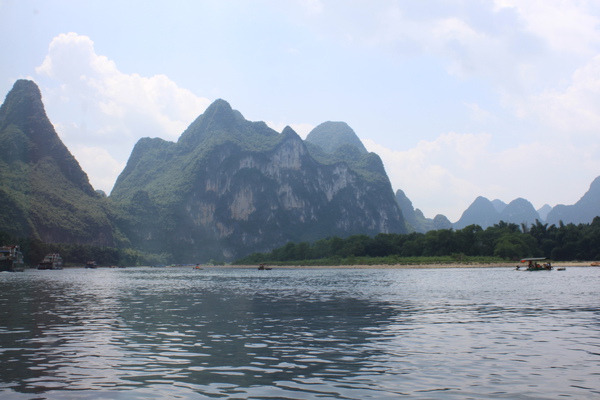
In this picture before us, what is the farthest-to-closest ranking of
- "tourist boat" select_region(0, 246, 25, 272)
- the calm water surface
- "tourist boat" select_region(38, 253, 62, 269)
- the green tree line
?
"tourist boat" select_region(38, 253, 62, 269)
the green tree line
"tourist boat" select_region(0, 246, 25, 272)
the calm water surface

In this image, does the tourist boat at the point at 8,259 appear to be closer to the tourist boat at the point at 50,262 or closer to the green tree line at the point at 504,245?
the tourist boat at the point at 50,262

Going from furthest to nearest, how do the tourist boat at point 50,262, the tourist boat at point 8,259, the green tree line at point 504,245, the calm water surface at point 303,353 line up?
1. the tourist boat at point 50,262
2. the green tree line at point 504,245
3. the tourist boat at point 8,259
4. the calm water surface at point 303,353

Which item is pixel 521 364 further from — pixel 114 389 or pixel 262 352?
pixel 114 389

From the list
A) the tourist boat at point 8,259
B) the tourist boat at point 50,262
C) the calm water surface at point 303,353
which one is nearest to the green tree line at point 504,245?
the tourist boat at point 50,262

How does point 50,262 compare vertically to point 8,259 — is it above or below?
below

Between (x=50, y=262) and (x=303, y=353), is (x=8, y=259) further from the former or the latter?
(x=303, y=353)

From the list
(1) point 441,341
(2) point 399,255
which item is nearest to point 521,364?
(1) point 441,341

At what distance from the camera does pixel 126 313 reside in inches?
1420

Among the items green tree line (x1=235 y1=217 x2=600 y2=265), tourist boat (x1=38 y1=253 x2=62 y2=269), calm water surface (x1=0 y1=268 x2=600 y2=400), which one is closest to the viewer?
calm water surface (x1=0 y1=268 x2=600 y2=400)

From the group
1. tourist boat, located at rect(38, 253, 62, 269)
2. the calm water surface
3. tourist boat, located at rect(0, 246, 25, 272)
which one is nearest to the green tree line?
tourist boat, located at rect(38, 253, 62, 269)

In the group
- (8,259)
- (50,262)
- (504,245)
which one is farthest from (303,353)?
(50,262)

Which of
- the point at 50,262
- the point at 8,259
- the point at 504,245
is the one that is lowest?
the point at 50,262

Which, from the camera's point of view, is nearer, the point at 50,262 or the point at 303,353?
the point at 303,353

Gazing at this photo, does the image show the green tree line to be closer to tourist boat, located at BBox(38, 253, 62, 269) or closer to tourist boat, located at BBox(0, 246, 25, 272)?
tourist boat, located at BBox(38, 253, 62, 269)
